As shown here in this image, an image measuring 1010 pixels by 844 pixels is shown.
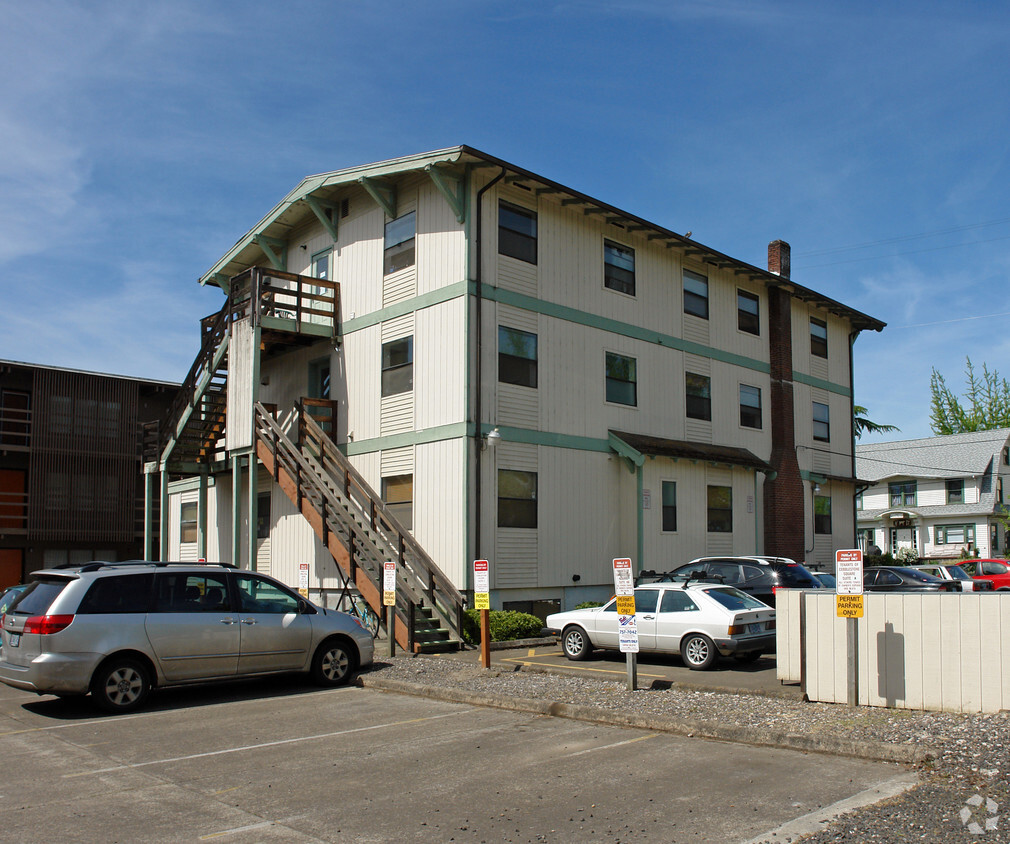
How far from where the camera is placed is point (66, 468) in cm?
4050

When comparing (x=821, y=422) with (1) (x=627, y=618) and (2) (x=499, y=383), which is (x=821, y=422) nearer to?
(2) (x=499, y=383)

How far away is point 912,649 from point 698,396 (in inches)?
614

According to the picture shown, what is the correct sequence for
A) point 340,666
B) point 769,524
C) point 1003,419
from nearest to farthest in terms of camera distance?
point 340,666
point 769,524
point 1003,419

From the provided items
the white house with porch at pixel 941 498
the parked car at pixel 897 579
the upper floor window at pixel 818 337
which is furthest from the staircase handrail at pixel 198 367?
the white house with porch at pixel 941 498

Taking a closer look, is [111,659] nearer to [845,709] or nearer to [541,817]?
[541,817]

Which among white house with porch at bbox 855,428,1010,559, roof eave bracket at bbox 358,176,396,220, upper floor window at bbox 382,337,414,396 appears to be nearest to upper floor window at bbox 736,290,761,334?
upper floor window at bbox 382,337,414,396

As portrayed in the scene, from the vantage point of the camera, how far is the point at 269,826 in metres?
6.70

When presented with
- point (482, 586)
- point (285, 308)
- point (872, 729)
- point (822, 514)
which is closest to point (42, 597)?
point (482, 586)

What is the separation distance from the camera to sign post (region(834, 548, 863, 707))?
9.98 meters

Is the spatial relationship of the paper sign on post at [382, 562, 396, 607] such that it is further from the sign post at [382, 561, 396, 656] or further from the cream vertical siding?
the cream vertical siding

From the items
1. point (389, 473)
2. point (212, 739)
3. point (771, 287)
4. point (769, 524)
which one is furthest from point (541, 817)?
point (771, 287)

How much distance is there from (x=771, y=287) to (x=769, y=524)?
7.11 metres

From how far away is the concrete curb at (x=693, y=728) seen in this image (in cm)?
813

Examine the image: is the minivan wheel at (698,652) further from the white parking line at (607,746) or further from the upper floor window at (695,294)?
the upper floor window at (695,294)
